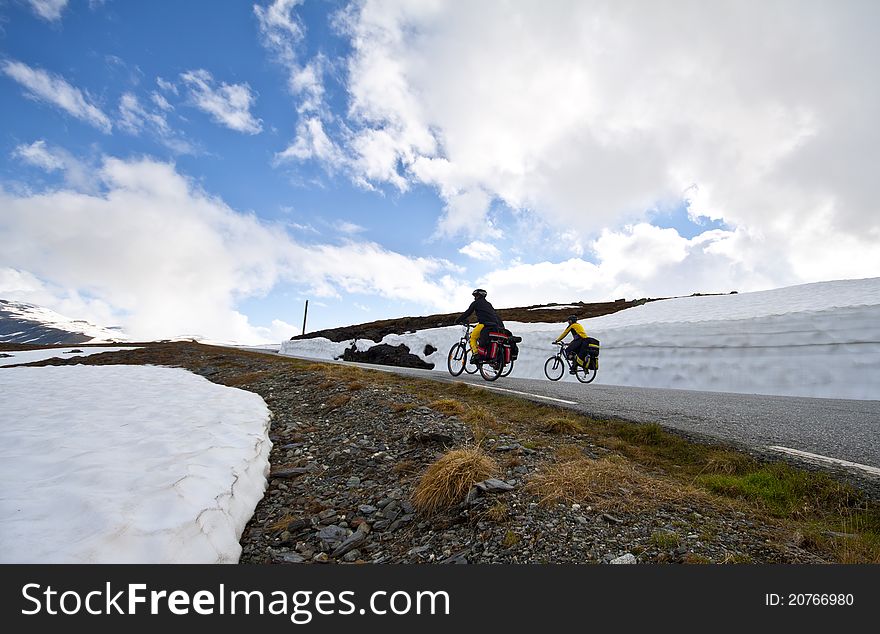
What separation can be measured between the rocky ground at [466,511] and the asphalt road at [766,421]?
1586 mm

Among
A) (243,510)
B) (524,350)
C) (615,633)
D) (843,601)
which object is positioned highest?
(524,350)

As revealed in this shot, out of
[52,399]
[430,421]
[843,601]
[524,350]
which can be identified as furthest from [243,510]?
[524,350]

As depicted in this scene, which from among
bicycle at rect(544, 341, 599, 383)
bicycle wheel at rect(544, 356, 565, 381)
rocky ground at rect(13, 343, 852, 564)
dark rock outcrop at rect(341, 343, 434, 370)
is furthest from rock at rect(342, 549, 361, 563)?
dark rock outcrop at rect(341, 343, 434, 370)

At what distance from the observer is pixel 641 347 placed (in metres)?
18.1

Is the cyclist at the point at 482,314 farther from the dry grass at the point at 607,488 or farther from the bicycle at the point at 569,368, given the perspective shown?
the dry grass at the point at 607,488

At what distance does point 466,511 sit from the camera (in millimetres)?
3672

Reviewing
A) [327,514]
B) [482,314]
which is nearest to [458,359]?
[482,314]

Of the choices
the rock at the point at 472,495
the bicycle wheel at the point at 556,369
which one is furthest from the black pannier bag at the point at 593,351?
the rock at the point at 472,495

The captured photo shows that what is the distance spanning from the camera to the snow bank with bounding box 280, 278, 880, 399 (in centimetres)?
1304

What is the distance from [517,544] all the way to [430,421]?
3720 millimetres

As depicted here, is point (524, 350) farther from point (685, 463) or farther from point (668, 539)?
point (668, 539)

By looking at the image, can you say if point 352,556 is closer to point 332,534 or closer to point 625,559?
point 332,534

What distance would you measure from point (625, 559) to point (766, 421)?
534cm

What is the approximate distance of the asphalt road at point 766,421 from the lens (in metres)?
4.66
